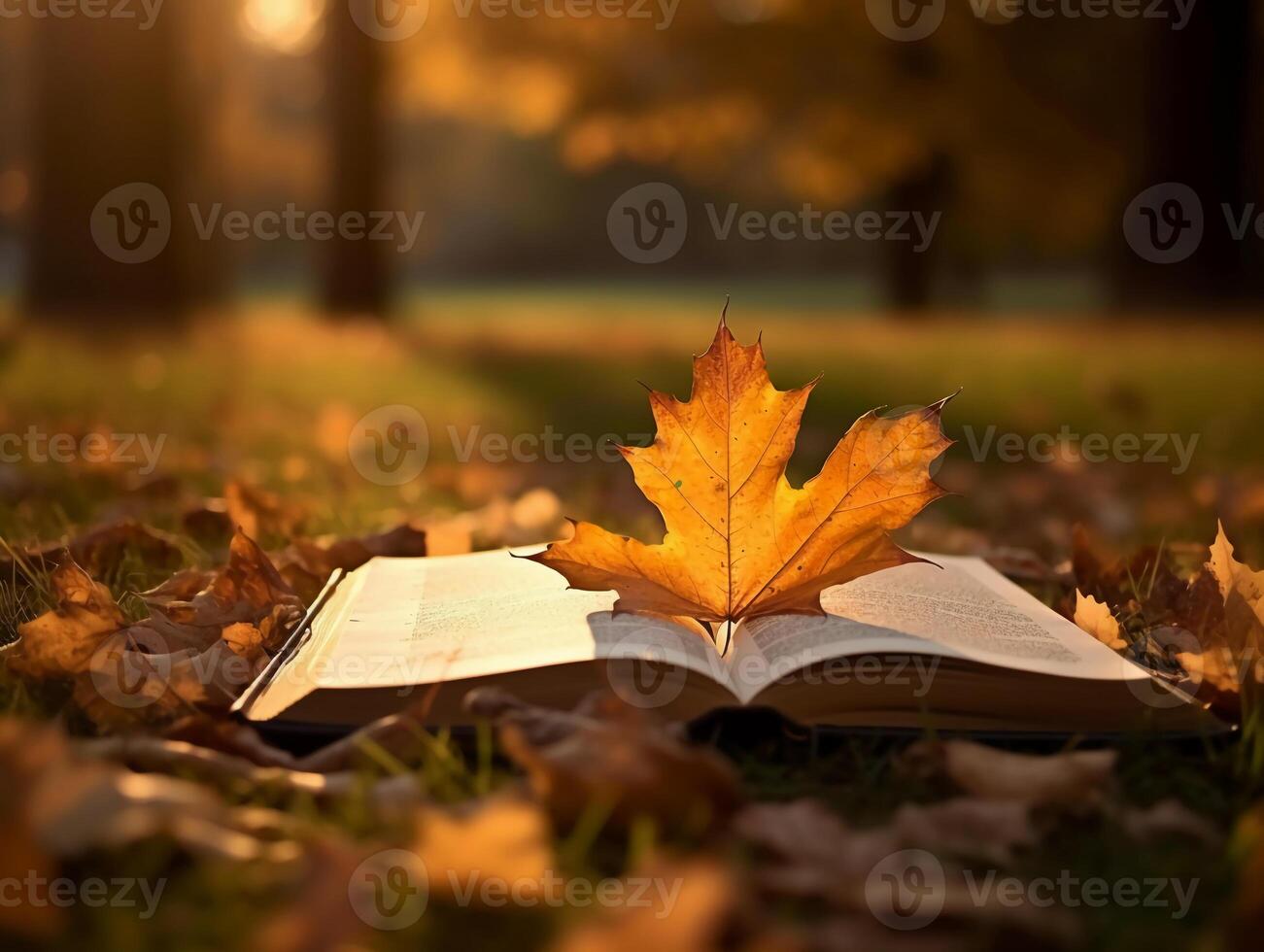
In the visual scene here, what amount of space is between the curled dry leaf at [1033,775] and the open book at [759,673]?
0.27 feet

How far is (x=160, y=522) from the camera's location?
2.44 metres

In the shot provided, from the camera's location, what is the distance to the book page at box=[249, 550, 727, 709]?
118 centimetres

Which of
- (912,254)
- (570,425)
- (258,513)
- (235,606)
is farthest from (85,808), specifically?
(912,254)

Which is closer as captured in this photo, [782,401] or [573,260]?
[782,401]

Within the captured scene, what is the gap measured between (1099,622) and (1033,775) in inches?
18.1

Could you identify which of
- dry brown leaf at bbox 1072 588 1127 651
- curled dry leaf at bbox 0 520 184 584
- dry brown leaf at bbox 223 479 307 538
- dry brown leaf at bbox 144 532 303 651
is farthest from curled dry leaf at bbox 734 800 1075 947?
dry brown leaf at bbox 223 479 307 538

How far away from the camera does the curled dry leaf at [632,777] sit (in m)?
0.96

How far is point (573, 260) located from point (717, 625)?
47.2m

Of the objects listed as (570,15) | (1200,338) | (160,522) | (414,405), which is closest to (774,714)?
(160,522)

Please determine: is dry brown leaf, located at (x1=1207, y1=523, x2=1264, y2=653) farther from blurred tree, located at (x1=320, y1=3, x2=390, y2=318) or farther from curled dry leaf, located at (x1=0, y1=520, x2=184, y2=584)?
blurred tree, located at (x1=320, y1=3, x2=390, y2=318)

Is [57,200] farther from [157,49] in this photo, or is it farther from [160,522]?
[160,522]

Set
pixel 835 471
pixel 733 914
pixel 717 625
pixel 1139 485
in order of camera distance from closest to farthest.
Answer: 1. pixel 733 914
2. pixel 835 471
3. pixel 717 625
4. pixel 1139 485

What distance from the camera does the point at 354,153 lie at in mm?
11383

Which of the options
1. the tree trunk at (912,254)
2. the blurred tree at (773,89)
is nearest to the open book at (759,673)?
the blurred tree at (773,89)
